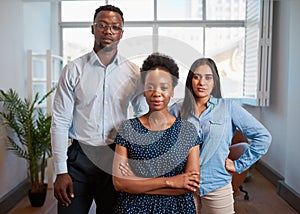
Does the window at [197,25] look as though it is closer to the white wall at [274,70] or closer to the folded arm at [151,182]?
the white wall at [274,70]

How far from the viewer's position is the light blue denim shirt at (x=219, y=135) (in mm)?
1297

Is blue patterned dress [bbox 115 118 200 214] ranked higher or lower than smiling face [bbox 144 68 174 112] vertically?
lower

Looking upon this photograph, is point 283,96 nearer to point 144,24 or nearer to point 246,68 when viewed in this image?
point 246,68

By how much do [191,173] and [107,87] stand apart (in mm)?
520

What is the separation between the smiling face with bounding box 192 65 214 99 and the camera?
4.27 feet

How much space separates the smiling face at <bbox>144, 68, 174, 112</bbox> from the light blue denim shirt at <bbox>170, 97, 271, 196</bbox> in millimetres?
188

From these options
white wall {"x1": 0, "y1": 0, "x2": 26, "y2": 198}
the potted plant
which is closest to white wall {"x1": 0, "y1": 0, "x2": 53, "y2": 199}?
white wall {"x1": 0, "y1": 0, "x2": 26, "y2": 198}

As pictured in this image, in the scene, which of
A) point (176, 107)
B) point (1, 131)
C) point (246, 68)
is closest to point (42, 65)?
point (1, 131)

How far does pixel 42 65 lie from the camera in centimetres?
381

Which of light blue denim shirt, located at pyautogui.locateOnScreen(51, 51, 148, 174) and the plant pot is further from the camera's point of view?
the plant pot

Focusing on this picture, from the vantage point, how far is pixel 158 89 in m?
1.16

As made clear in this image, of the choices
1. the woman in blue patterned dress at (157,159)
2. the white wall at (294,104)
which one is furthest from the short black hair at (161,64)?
the white wall at (294,104)

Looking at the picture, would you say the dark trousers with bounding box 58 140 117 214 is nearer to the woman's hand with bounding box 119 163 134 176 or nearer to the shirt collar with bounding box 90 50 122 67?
the woman's hand with bounding box 119 163 134 176

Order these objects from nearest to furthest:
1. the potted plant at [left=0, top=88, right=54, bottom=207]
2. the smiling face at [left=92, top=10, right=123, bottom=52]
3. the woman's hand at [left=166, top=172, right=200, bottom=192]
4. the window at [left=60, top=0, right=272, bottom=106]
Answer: the woman's hand at [left=166, top=172, right=200, bottom=192], the smiling face at [left=92, top=10, right=123, bottom=52], the potted plant at [left=0, top=88, right=54, bottom=207], the window at [left=60, top=0, right=272, bottom=106]
